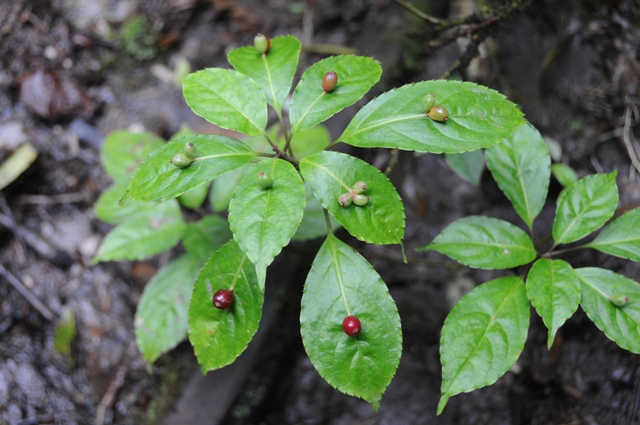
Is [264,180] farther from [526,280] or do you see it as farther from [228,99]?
[526,280]

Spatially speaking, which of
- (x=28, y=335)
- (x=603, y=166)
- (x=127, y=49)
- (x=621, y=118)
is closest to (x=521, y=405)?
(x=603, y=166)

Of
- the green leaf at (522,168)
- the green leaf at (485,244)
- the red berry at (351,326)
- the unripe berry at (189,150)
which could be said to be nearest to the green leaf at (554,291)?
the green leaf at (485,244)

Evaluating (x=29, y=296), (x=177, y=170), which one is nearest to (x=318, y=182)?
(x=177, y=170)

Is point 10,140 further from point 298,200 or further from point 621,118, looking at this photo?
point 621,118

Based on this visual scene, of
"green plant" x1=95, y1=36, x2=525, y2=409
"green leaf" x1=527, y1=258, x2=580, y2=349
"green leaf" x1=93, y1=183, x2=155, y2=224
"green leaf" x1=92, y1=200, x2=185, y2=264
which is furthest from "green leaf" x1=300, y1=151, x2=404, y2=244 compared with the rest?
"green leaf" x1=93, y1=183, x2=155, y2=224

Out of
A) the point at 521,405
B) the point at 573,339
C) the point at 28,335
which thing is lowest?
the point at 521,405

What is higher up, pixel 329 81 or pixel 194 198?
pixel 329 81

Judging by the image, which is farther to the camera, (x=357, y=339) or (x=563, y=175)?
(x=563, y=175)
